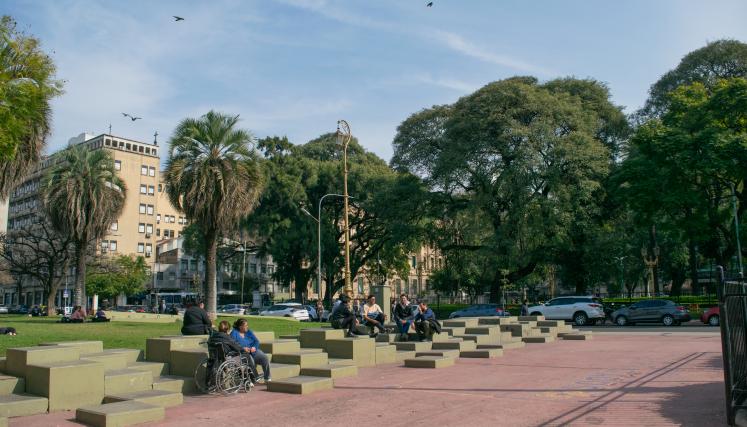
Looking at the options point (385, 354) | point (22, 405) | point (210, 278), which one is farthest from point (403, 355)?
point (210, 278)

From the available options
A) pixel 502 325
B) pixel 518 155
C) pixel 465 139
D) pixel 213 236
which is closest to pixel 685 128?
pixel 518 155

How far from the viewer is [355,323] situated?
16766 millimetres

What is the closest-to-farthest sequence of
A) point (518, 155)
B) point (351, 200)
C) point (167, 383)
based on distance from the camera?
1. point (167, 383)
2. point (518, 155)
3. point (351, 200)

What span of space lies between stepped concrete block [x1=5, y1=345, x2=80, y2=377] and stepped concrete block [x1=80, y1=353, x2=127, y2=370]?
27 cm

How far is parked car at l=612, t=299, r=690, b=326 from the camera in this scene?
106 ft

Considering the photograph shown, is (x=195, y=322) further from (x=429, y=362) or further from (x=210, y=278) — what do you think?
(x=210, y=278)

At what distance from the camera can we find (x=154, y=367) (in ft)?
36.6

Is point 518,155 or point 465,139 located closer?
point 518,155

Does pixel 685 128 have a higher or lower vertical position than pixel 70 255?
higher

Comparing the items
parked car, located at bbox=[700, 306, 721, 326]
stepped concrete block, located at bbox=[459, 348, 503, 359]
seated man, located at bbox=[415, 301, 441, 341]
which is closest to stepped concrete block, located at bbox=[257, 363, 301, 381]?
stepped concrete block, located at bbox=[459, 348, 503, 359]

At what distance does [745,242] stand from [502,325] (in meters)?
19.5

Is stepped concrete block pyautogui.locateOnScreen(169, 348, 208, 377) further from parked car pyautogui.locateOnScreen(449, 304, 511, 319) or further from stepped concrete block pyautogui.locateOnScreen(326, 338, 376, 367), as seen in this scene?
parked car pyautogui.locateOnScreen(449, 304, 511, 319)

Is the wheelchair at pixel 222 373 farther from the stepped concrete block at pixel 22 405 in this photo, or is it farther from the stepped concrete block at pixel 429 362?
the stepped concrete block at pixel 429 362

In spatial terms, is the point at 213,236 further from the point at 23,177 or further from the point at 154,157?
the point at 154,157
